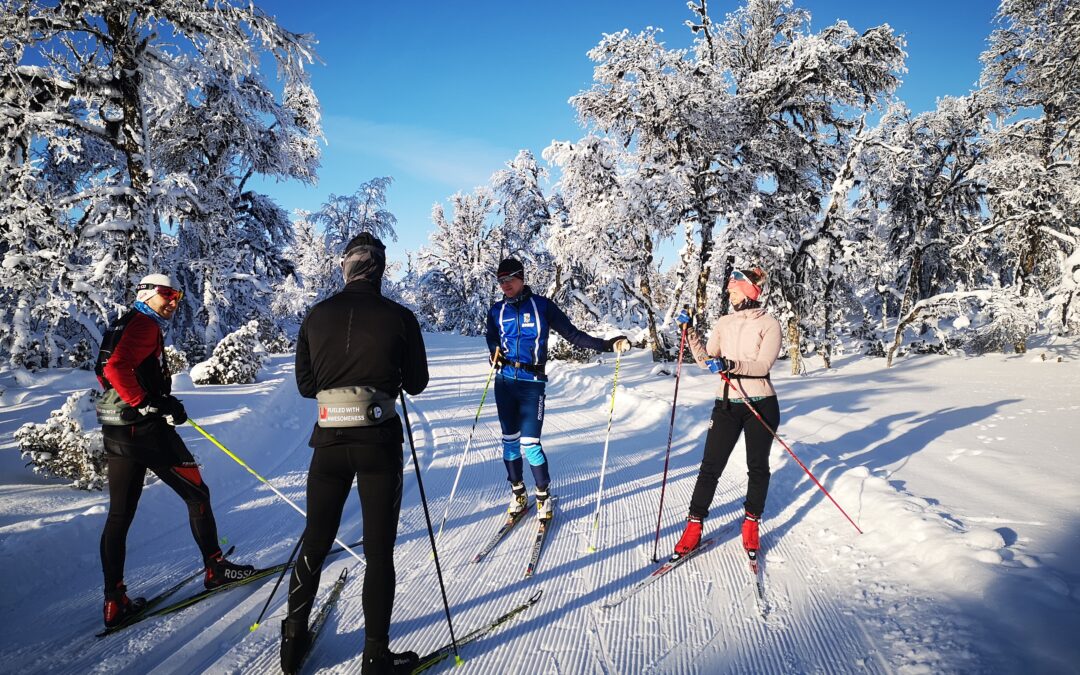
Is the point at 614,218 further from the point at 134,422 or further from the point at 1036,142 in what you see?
the point at 1036,142

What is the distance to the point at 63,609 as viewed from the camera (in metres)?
3.02

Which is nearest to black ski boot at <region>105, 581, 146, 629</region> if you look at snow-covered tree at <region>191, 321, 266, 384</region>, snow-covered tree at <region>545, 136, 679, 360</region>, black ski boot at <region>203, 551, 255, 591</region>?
black ski boot at <region>203, 551, 255, 591</region>

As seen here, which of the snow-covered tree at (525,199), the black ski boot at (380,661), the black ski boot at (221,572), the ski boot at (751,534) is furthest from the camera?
the snow-covered tree at (525,199)

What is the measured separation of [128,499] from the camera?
2.92m

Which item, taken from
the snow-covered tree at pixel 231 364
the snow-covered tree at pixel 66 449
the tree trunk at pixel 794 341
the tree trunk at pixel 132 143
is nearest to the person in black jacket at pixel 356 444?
the snow-covered tree at pixel 66 449

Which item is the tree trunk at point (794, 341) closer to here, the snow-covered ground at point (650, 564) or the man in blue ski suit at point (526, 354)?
the snow-covered ground at point (650, 564)

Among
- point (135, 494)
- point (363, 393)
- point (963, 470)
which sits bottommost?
point (963, 470)

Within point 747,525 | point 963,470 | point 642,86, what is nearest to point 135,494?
point 747,525

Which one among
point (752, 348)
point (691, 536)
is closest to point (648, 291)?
point (752, 348)

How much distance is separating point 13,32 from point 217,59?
255 cm

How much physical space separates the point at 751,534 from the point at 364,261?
134 inches

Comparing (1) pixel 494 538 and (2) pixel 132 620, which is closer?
(2) pixel 132 620

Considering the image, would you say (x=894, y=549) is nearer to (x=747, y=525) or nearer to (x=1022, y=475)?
(x=747, y=525)

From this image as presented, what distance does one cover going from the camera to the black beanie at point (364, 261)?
241 centimetres
